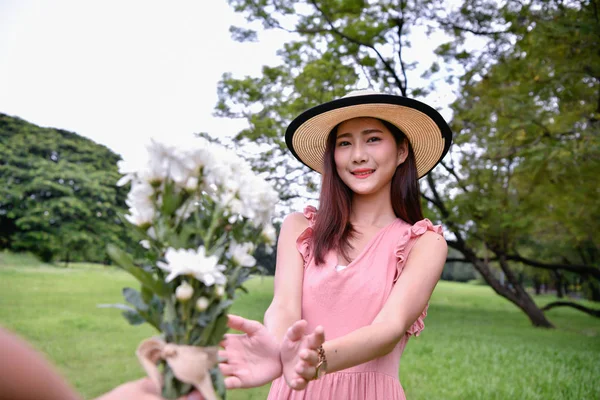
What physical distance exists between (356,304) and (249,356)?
0.76 m

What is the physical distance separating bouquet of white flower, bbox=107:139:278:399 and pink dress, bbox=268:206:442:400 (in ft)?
3.15

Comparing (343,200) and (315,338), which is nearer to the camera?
(315,338)

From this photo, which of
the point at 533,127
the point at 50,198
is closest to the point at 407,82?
the point at 533,127

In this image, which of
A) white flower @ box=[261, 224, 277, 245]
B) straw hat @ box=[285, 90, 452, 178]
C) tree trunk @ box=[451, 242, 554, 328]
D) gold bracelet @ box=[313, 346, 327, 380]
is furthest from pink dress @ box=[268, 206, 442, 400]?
tree trunk @ box=[451, 242, 554, 328]

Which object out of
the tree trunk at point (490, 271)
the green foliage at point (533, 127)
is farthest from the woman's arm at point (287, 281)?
the tree trunk at point (490, 271)

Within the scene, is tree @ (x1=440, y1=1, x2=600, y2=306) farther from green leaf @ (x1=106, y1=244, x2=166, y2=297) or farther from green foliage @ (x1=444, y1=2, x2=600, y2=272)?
green leaf @ (x1=106, y1=244, x2=166, y2=297)

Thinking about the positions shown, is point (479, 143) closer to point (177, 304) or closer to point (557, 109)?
point (557, 109)

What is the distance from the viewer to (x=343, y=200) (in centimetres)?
219

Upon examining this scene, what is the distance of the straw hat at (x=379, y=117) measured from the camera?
2074 millimetres

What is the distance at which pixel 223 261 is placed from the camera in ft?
3.38

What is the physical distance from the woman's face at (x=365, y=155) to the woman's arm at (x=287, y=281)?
0.29 m

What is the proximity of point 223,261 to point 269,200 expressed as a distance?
0.16 m

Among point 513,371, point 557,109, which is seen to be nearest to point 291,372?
point 513,371

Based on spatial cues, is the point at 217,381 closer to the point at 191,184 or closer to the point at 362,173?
the point at 191,184
